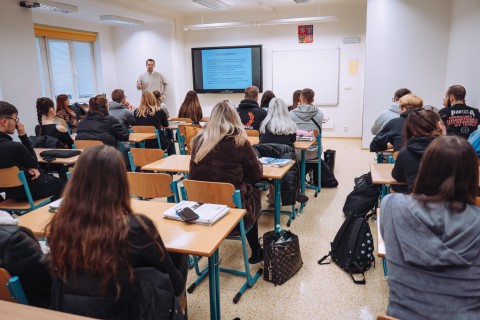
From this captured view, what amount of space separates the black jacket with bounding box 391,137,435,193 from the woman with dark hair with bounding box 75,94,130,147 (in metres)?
3.36

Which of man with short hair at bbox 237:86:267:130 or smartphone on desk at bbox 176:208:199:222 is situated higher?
man with short hair at bbox 237:86:267:130

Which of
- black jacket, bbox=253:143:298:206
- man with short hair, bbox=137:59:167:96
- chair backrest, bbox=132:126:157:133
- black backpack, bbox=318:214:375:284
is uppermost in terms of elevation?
man with short hair, bbox=137:59:167:96

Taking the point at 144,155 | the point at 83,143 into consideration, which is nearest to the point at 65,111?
the point at 83,143

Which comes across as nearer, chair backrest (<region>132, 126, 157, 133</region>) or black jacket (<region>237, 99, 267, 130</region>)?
black jacket (<region>237, 99, 267, 130</region>)

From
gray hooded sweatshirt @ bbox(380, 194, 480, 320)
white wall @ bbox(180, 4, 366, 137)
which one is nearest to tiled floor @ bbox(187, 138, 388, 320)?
gray hooded sweatshirt @ bbox(380, 194, 480, 320)

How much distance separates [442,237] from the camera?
1271 mm

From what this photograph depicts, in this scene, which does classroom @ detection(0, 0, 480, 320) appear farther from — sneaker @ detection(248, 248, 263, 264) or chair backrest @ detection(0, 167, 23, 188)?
chair backrest @ detection(0, 167, 23, 188)

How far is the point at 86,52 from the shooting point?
30.3ft

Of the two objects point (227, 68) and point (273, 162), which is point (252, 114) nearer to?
point (273, 162)

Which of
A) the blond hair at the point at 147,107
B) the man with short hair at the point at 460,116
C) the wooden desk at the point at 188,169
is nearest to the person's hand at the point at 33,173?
the wooden desk at the point at 188,169

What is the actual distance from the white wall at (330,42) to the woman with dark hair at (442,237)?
7209mm

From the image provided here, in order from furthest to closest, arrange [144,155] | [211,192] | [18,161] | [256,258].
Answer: [144,155], [18,161], [256,258], [211,192]

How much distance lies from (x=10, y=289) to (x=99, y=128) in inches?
139

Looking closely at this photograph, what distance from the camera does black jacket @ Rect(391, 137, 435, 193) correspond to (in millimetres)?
2465
